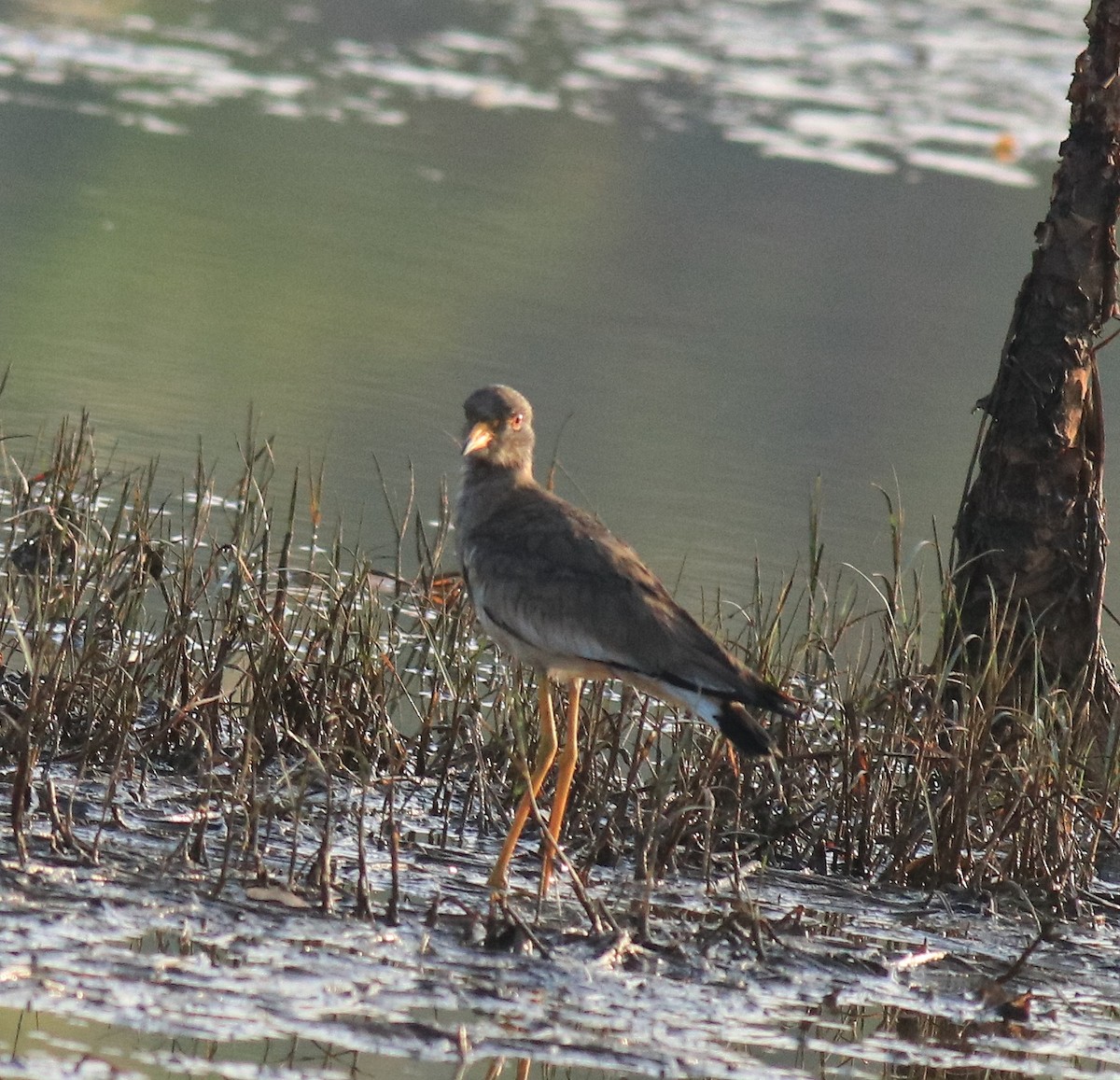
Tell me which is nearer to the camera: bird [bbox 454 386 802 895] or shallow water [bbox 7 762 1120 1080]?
shallow water [bbox 7 762 1120 1080]

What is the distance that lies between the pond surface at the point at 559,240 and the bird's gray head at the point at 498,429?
3.42 ft

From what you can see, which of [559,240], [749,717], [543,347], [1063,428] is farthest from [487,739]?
[559,240]

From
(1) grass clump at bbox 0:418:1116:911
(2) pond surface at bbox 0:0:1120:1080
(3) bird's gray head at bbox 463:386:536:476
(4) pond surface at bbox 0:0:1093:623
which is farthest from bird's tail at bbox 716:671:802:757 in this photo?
(4) pond surface at bbox 0:0:1093:623

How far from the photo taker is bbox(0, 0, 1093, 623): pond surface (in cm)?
1123

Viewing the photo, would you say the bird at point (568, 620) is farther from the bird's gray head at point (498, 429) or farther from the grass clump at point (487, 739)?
the grass clump at point (487, 739)

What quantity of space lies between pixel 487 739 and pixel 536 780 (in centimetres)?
97

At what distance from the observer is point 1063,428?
685 cm

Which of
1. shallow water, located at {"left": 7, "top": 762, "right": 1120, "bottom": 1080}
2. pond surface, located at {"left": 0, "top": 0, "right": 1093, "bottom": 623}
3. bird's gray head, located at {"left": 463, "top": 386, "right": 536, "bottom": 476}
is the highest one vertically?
pond surface, located at {"left": 0, "top": 0, "right": 1093, "bottom": 623}

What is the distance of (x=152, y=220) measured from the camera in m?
17.0

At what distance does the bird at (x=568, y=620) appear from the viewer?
5199mm

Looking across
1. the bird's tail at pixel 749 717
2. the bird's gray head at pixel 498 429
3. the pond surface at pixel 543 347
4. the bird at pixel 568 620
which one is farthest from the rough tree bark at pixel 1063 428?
the bird's tail at pixel 749 717

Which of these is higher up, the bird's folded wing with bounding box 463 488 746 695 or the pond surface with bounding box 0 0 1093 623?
the pond surface with bounding box 0 0 1093 623

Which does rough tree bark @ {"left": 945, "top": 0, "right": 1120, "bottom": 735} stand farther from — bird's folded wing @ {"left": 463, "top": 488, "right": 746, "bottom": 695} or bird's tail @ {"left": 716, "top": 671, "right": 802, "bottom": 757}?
bird's tail @ {"left": 716, "top": 671, "right": 802, "bottom": 757}

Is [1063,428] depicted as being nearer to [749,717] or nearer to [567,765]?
[567,765]
